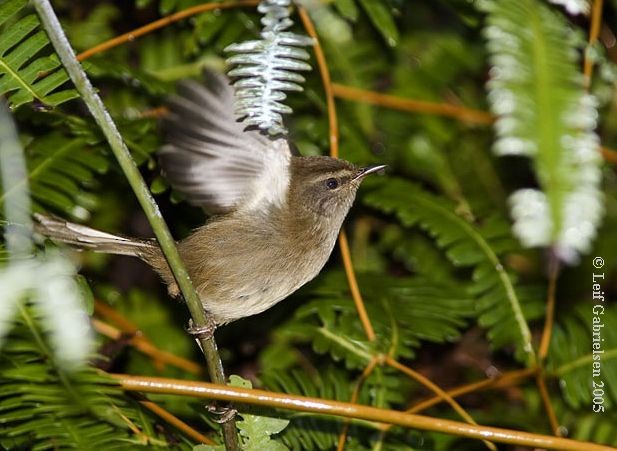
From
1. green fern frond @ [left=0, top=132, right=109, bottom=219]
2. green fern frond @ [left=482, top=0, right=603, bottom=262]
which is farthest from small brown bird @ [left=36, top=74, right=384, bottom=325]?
green fern frond @ [left=482, top=0, right=603, bottom=262]

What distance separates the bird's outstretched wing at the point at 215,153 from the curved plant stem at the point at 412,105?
1.43 m

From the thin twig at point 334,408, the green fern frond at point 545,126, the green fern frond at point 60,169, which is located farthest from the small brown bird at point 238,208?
the green fern frond at point 545,126

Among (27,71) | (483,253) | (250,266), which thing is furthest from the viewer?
(483,253)

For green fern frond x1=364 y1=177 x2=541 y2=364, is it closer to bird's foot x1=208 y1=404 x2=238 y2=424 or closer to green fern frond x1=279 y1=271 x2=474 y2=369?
green fern frond x1=279 y1=271 x2=474 y2=369

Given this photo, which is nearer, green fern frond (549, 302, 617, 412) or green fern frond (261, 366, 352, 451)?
green fern frond (261, 366, 352, 451)

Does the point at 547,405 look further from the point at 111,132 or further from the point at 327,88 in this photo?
the point at 111,132

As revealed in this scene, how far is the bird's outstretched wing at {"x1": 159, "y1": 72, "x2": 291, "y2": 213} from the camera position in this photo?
10.7 feet

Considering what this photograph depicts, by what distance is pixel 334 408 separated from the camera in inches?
111

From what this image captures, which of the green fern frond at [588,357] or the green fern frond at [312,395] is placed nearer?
the green fern frond at [312,395]

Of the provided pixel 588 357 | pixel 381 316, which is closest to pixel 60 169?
pixel 381 316

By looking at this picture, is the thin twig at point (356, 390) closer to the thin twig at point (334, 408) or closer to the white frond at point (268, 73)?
the thin twig at point (334, 408)

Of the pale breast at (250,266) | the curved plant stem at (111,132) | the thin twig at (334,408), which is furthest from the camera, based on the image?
the pale breast at (250,266)

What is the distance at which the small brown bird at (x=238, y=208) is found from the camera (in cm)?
331

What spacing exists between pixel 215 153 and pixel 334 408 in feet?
3.44
